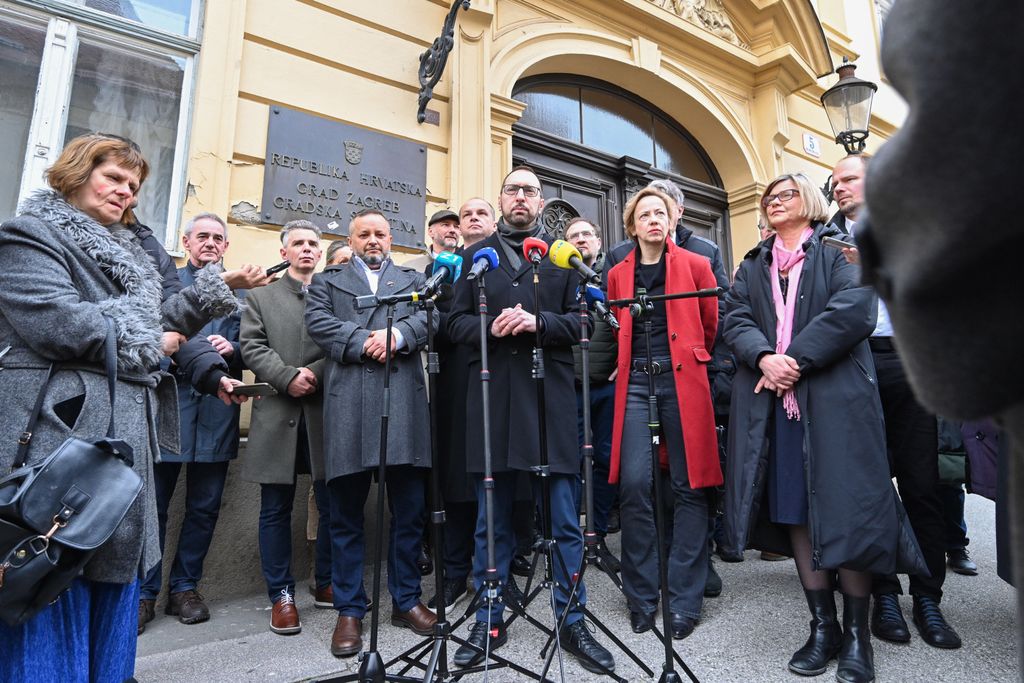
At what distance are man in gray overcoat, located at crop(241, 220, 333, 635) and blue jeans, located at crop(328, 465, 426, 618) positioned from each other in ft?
1.09

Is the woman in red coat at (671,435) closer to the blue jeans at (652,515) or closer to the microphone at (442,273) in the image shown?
the blue jeans at (652,515)

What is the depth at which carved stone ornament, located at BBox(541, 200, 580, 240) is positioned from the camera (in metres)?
6.58

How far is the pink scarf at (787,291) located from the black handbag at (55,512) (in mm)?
2671

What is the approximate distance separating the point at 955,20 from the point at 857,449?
8.12 feet

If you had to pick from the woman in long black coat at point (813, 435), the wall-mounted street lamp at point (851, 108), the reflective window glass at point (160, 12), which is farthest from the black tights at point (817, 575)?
the reflective window glass at point (160, 12)

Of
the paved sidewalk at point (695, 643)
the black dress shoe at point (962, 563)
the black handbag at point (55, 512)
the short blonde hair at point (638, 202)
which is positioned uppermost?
the short blonde hair at point (638, 202)

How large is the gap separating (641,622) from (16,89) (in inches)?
208

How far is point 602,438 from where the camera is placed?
4.23m

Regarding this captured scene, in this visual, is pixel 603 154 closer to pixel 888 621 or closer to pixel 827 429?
pixel 827 429

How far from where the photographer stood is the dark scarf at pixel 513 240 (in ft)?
11.1

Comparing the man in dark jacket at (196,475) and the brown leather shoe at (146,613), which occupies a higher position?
the man in dark jacket at (196,475)

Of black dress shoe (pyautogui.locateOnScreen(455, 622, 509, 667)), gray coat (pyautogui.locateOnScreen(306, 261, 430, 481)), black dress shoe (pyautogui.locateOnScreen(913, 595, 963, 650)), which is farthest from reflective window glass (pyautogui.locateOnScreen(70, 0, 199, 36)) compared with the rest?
black dress shoe (pyautogui.locateOnScreen(913, 595, 963, 650))

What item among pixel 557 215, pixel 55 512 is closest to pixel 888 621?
pixel 55 512

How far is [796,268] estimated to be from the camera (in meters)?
3.10
